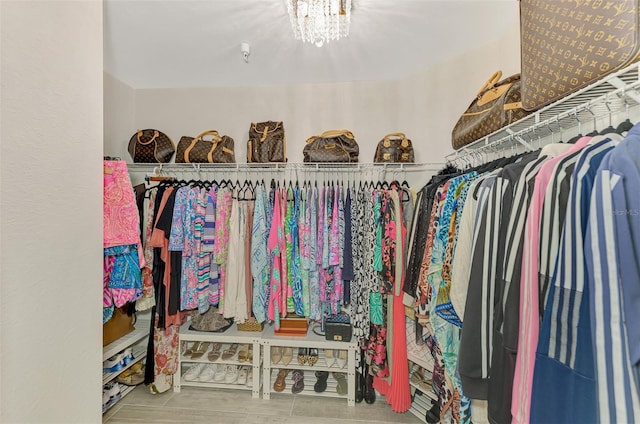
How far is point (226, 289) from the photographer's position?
6.48ft

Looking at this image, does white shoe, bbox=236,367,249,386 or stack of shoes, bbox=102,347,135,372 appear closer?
stack of shoes, bbox=102,347,135,372

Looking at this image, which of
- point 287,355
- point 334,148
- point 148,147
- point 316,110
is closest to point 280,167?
point 334,148

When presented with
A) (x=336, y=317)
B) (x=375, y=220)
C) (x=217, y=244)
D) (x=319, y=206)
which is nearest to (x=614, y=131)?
(x=375, y=220)

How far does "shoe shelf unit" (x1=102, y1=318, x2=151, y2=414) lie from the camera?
181 cm

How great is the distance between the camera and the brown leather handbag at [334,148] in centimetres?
204

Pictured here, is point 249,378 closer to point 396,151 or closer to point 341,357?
point 341,357

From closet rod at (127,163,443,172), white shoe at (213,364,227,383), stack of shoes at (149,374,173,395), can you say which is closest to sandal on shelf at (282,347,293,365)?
white shoe at (213,364,227,383)

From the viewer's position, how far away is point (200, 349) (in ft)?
7.23

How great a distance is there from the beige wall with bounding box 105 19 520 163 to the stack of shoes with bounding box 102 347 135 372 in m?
1.75

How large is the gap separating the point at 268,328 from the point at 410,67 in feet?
8.32

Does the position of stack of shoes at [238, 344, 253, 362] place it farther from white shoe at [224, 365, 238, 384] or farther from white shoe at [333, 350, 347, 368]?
white shoe at [333, 350, 347, 368]

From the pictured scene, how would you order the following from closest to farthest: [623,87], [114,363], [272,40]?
[623,87] < [272,40] < [114,363]

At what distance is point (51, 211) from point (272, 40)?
1617mm

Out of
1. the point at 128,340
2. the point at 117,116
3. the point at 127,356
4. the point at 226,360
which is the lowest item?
the point at 226,360
